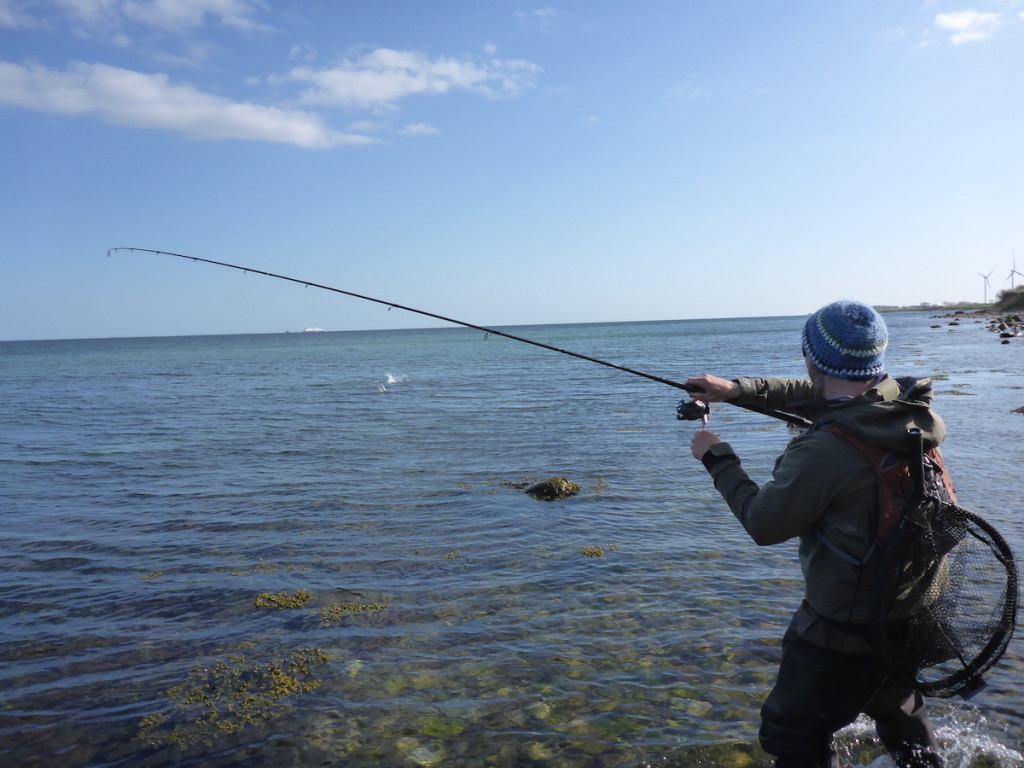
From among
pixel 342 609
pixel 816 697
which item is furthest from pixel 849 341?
pixel 342 609

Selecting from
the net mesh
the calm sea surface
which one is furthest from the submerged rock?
the net mesh

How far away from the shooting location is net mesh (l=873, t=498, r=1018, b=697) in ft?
9.80

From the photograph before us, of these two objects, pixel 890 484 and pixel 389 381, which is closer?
pixel 890 484

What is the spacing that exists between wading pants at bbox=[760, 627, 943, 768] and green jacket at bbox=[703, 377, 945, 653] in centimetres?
10

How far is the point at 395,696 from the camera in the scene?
552cm

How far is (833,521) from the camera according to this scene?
3012 millimetres

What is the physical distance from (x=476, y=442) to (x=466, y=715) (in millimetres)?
12541

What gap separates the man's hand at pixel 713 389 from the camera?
4008mm

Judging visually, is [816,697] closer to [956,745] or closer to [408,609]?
[956,745]

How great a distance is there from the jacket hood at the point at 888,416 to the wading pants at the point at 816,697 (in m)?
0.99

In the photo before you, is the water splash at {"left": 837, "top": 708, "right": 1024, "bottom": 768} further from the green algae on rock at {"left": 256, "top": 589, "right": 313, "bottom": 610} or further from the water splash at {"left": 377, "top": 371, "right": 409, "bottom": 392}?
the water splash at {"left": 377, "top": 371, "right": 409, "bottom": 392}

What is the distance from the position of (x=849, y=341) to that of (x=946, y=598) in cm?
123

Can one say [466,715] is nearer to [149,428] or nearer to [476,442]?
[476,442]

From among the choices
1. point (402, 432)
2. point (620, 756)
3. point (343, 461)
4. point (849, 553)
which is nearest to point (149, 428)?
point (402, 432)
